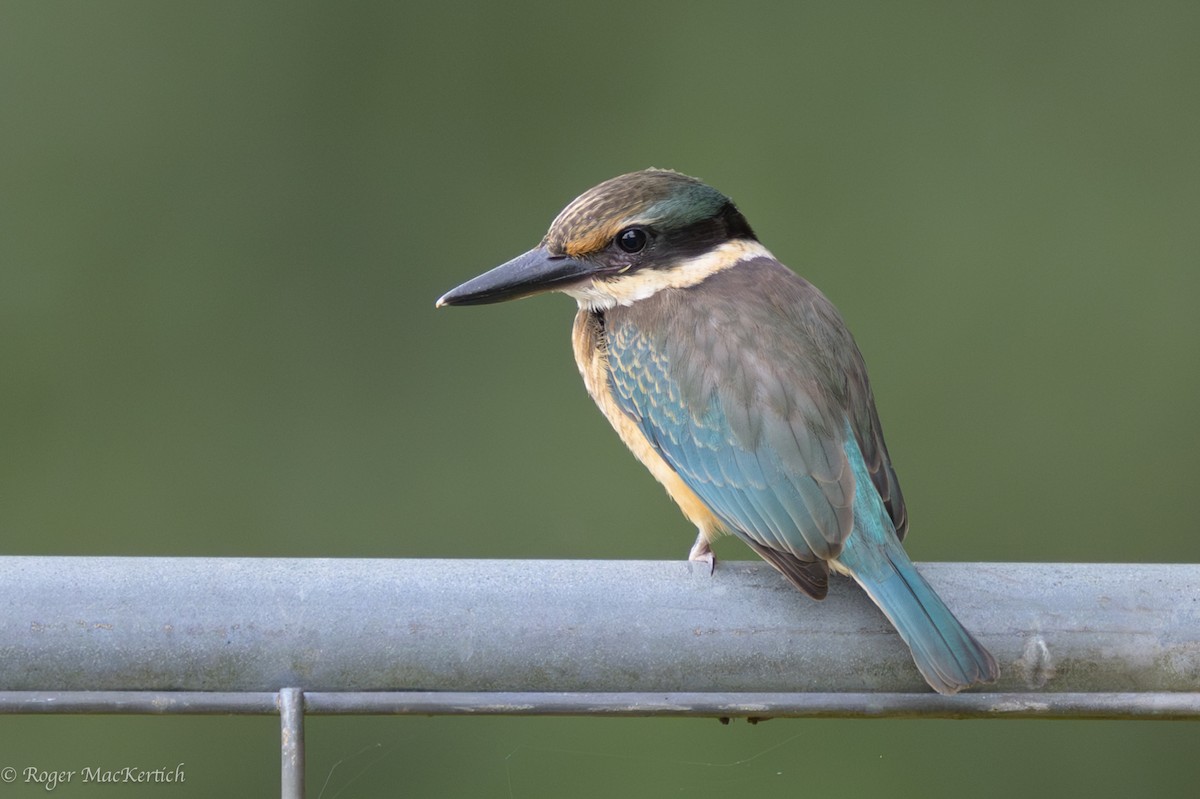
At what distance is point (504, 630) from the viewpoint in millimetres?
1041

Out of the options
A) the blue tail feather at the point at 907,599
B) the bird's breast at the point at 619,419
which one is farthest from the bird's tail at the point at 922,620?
the bird's breast at the point at 619,419

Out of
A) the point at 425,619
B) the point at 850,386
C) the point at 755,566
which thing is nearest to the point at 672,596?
the point at 425,619

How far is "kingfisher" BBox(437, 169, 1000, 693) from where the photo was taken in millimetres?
1629

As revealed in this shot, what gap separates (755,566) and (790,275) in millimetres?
493

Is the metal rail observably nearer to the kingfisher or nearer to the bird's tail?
the bird's tail

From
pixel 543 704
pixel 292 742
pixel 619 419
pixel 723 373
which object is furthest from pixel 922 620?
pixel 619 419

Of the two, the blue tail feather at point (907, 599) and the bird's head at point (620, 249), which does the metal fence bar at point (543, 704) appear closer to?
the blue tail feather at point (907, 599)

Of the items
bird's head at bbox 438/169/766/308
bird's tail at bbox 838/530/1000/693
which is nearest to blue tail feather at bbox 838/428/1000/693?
bird's tail at bbox 838/530/1000/693

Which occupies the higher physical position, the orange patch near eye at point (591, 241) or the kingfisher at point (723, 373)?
the orange patch near eye at point (591, 241)

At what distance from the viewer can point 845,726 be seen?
3119mm

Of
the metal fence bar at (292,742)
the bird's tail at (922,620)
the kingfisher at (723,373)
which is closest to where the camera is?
the metal fence bar at (292,742)

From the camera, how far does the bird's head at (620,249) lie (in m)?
1.96

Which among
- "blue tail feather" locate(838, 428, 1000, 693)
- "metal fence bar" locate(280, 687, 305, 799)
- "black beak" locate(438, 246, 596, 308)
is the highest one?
"black beak" locate(438, 246, 596, 308)

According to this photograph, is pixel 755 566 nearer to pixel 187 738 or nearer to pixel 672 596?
pixel 672 596
